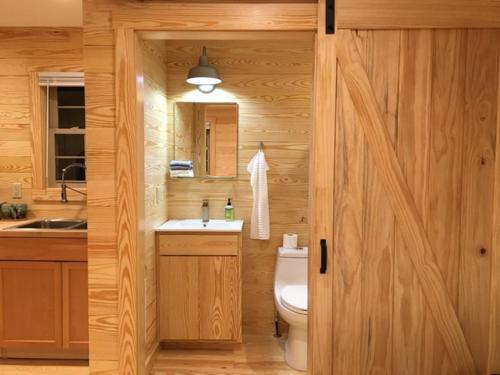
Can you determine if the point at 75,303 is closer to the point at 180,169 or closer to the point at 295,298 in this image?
the point at 180,169

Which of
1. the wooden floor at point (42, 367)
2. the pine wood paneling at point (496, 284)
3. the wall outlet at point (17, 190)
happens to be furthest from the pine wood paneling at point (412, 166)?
the wall outlet at point (17, 190)

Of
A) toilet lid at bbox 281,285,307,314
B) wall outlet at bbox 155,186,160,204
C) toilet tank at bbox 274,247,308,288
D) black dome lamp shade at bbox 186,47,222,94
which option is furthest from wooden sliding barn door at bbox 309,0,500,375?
wall outlet at bbox 155,186,160,204

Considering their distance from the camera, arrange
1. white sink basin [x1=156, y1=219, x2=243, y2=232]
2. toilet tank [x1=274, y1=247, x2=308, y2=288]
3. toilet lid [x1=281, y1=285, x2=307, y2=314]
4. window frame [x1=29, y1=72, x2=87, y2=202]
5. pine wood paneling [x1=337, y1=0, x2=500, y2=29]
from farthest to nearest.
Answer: window frame [x1=29, y1=72, x2=87, y2=202], toilet tank [x1=274, y1=247, x2=308, y2=288], white sink basin [x1=156, y1=219, x2=243, y2=232], toilet lid [x1=281, y1=285, x2=307, y2=314], pine wood paneling [x1=337, y1=0, x2=500, y2=29]

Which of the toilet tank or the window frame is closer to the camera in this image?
the toilet tank

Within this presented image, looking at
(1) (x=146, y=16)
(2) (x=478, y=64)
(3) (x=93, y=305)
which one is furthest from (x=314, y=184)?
(3) (x=93, y=305)

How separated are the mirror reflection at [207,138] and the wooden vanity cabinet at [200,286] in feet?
2.08

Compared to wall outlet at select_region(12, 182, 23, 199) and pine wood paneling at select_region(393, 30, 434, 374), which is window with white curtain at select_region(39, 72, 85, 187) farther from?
pine wood paneling at select_region(393, 30, 434, 374)

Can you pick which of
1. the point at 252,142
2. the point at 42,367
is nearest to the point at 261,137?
the point at 252,142

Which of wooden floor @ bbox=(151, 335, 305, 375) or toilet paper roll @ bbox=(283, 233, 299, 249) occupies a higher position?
toilet paper roll @ bbox=(283, 233, 299, 249)

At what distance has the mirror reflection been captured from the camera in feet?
9.56

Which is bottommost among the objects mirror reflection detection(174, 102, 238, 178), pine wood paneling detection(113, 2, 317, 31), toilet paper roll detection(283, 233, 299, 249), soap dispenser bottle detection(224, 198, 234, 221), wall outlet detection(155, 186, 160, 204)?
toilet paper roll detection(283, 233, 299, 249)

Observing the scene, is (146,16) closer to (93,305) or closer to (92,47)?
(92,47)

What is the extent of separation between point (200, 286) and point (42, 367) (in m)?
1.19

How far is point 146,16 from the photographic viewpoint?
5.35ft
